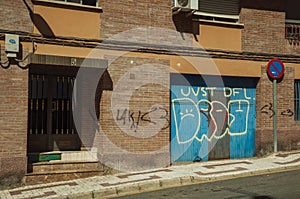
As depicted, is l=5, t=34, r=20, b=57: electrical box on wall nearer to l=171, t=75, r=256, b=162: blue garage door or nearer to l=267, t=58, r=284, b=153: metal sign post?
l=171, t=75, r=256, b=162: blue garage door

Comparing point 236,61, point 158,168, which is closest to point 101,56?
point 158,168

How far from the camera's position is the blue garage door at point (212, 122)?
11836 millimetres

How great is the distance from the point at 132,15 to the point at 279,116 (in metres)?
5.94

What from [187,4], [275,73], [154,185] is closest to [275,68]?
[275,73]

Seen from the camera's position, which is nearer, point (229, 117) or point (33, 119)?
point (33, 119)

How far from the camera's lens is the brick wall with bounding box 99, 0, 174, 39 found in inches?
424

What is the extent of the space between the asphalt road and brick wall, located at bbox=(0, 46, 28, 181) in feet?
9.88

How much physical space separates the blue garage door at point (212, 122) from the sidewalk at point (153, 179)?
0.46 metres

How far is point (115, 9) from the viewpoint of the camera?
1088cm

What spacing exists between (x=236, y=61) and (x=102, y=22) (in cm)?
453

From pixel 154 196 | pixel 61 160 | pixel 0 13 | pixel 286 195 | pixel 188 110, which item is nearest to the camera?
pixel 286 195

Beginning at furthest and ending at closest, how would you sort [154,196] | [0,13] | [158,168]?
[158,168] < [0,13] < [154,196]

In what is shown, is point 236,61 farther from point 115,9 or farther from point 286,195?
point 286,195

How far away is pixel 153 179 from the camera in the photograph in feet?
31.9
